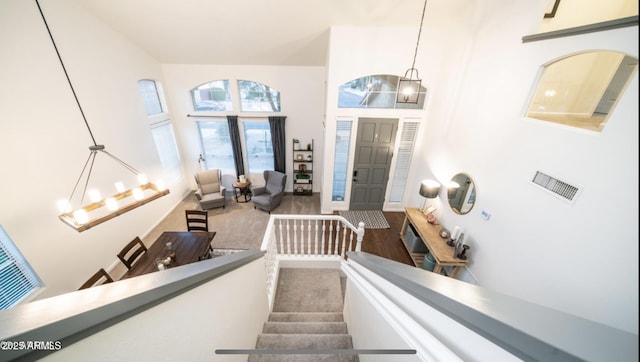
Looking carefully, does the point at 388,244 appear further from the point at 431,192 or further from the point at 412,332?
the point at 412,332

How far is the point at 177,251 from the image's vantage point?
11.2 ft

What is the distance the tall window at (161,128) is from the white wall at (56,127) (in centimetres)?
69

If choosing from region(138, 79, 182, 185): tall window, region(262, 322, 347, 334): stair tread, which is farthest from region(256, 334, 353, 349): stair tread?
region(138, 79, 182, 185): tall window

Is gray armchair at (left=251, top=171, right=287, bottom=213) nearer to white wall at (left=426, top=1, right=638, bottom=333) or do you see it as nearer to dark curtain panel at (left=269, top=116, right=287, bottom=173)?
dark curtain panel at (left=269, top=116, right=287, bottom=173)

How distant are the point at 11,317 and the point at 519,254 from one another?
127 inches

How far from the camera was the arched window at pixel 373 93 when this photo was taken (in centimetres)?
429

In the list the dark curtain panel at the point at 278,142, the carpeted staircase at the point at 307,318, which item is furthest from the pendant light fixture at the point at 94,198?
the dark curtain panel at the point at 278,142

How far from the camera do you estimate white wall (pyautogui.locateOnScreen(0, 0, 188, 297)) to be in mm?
2584

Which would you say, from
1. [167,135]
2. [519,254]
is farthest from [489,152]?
[167,135]

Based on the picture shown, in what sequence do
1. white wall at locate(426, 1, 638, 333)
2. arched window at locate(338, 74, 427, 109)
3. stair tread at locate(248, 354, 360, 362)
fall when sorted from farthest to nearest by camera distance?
arched window at locate(338, 74, 427, 109), stair tread at locate(248, 354, 360, 362), white wall at locate(426, 1, 638, 333)

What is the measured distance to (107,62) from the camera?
12.5 feet

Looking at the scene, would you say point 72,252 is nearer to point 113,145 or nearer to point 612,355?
point 113,145

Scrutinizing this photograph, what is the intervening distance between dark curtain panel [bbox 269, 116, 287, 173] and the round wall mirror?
13.3 feet

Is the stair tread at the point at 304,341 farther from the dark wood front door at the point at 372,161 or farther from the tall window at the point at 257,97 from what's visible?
the tall window at the point at 257,97
